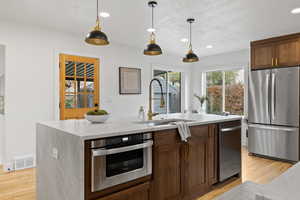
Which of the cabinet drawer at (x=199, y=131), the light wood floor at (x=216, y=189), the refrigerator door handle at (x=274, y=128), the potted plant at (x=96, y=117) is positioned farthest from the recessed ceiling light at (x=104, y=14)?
the refrigerator door handle at (x=274, y=128)

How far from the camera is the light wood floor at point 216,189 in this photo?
2.60 meters

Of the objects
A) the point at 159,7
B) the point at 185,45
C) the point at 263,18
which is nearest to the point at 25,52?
the point at 159,7

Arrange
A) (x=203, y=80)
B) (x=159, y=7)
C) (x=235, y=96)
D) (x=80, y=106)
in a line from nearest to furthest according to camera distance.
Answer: (x=159, y=7), (x=80, y=106), (x=235, y=96), (x=203, y=80)

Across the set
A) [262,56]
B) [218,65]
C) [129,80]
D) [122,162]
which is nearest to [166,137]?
[122,162]

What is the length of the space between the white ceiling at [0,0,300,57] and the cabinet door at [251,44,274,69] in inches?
9.4

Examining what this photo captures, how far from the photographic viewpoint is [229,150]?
2.95m

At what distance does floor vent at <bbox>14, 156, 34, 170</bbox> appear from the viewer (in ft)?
11.5

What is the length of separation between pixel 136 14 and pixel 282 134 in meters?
3.59

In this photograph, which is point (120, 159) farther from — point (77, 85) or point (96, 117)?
point (77, 85)

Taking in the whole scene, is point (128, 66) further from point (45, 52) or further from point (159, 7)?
point (159, 7)

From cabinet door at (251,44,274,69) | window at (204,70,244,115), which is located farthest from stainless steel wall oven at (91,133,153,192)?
window at (204,70,244,115)

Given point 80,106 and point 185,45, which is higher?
point 185,45

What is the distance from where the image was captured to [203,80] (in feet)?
21.3

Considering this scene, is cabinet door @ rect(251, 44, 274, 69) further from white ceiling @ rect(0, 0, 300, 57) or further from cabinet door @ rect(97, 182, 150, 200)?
cabinet door @ rect(97, 182, 150, 200)
